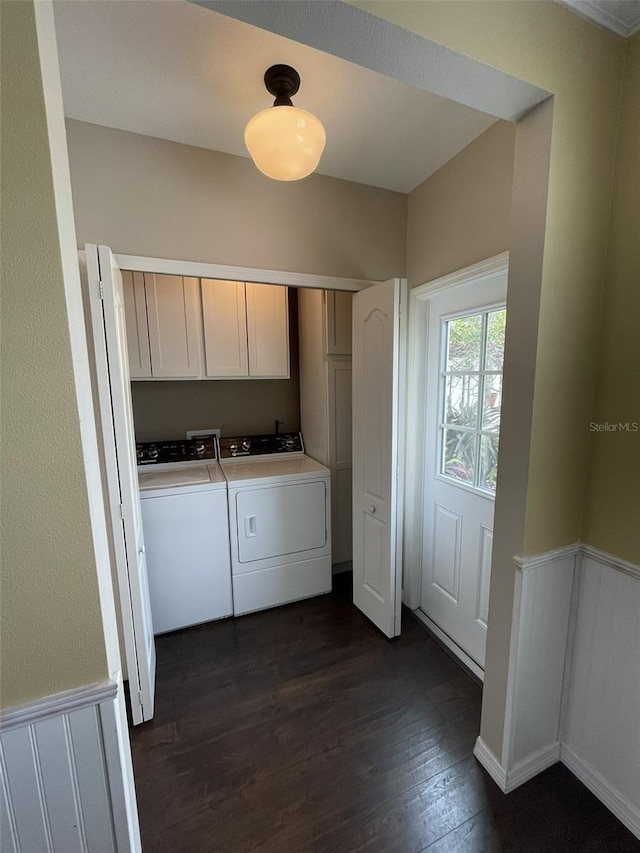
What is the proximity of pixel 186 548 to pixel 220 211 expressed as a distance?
5.93ft

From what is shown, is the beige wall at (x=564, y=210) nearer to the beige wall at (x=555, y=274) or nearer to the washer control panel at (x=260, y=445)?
the beige wall at (x=555, y=274)

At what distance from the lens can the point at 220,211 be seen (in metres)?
1.74

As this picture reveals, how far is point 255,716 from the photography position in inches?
64.2

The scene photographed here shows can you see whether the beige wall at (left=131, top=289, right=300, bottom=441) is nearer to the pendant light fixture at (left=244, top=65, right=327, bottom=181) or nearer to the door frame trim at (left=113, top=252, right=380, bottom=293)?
the door frame trim at (left=113, top=252, right=380, bottom=293)

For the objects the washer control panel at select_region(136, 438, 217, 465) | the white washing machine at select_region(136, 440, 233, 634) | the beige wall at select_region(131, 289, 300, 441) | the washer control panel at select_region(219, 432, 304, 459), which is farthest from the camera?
the washer control panel at select_region(219, 432, 304, 459)

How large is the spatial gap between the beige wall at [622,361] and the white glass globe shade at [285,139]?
961 mm

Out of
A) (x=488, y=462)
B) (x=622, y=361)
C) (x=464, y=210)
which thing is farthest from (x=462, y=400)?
(x=464, y=210)

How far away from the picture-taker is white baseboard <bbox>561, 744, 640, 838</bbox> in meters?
1.21

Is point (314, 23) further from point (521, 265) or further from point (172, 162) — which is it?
point (172, 162)

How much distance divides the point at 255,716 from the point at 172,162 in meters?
2.51

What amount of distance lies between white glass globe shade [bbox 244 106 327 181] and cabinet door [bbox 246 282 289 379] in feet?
4.34

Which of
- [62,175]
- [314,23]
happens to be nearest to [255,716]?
[62,175]

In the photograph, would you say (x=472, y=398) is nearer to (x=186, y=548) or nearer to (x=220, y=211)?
(x=220, y=211)

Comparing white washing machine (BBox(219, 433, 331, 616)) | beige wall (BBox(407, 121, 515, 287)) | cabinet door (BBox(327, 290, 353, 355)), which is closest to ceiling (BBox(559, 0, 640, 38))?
beige wall (BBox(407, 121, 515, 287))
